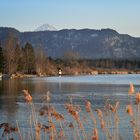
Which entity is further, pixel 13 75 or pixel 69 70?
pixel 69 70

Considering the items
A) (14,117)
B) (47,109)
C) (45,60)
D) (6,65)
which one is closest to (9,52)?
(6,65)

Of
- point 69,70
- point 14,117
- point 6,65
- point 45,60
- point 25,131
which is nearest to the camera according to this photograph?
point 25,131

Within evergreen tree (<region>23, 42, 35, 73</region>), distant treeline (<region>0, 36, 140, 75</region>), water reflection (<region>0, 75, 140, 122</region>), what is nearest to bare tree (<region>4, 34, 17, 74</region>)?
distant treeline (<region>0, 36, 140, 75</region>)

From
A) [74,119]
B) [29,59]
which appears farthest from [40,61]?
[74,119]

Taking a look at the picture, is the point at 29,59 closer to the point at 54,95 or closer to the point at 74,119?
the point at 54,95

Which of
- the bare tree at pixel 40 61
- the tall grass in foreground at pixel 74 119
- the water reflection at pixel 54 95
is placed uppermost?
the bare tree at pixel 40 61

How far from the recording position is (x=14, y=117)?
89.2 feet

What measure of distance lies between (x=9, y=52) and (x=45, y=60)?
31553 mm

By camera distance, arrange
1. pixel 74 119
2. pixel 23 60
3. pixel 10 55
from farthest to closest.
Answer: pixel 23 60 → pixel 10 55 → pixel 74 119

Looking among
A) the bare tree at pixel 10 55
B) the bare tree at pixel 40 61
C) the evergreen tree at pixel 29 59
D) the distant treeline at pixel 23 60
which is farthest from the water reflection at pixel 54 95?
the bare tree at pixel 40 61

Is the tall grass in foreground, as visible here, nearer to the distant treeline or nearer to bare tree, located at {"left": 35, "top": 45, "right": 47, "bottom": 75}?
the distant treeline

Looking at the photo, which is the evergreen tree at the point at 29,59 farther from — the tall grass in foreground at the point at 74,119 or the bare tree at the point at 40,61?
the tall grass in foreground at the point at 74,119

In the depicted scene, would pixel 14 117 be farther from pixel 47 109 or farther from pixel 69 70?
pixel 69 70

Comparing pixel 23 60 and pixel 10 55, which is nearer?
pixel 10 55
